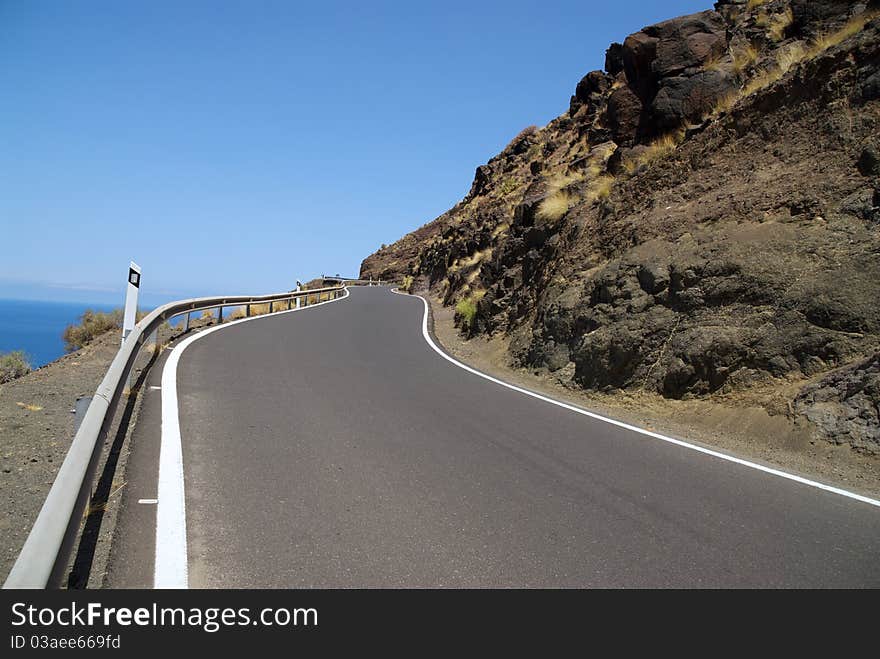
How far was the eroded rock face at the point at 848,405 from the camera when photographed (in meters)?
7.36

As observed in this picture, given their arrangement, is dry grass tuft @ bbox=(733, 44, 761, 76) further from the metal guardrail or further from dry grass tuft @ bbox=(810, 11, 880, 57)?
the metal guardrail

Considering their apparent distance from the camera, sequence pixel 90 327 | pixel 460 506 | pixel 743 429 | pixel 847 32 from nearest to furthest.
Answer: pixel 460 506 < pixel 743 429 < pixel 847 32 < pixel 90 327

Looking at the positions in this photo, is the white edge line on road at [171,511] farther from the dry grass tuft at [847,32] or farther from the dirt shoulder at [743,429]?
the dry grass tuft at [847,32]

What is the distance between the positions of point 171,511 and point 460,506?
2.26m

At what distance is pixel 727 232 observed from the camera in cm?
1177

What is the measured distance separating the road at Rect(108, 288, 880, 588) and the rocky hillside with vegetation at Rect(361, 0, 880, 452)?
250cm

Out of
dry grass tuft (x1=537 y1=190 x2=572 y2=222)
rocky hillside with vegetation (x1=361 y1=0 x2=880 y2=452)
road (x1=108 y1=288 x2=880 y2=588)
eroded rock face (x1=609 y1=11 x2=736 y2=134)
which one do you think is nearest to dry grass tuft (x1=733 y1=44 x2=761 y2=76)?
rocky hillside with vegetation (x1=361 y1=0 x2=880 y2=452)

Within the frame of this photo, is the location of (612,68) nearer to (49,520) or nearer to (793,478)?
(793,478)

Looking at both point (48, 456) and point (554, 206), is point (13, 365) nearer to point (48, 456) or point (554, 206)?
point (48, 456)

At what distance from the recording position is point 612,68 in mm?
40438

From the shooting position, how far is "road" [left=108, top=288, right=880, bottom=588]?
419cm

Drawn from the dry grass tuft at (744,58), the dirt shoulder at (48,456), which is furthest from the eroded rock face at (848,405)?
the dry grass tuft at (744,58)

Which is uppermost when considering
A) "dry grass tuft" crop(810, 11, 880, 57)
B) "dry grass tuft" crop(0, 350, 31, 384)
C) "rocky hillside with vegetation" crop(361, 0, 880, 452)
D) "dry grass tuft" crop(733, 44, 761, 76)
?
"dry grass tuft" crop(733, 44, 761, 76)

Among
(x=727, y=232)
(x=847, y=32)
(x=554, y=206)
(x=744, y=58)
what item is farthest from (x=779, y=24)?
(x=727, y=232)
